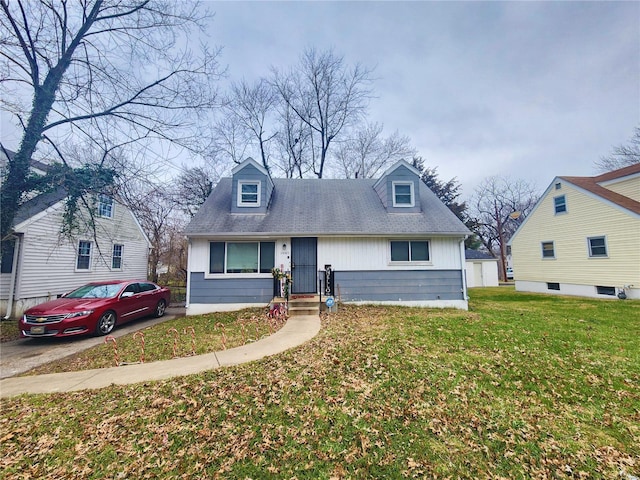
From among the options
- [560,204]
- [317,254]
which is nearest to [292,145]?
[317,254]

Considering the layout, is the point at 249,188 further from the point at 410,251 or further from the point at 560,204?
the point at 560,204

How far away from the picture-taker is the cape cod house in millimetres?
9188

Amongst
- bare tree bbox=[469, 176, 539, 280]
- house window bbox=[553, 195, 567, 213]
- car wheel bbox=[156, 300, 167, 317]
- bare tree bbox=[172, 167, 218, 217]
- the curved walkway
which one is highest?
bare tree bbox=[469, 176, 539, 280]

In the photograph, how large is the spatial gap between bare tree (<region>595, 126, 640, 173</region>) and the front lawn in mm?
26446

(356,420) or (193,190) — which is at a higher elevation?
(193,190)

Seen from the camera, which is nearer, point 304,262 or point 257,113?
point 304,262

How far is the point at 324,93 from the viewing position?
1914 centimetres

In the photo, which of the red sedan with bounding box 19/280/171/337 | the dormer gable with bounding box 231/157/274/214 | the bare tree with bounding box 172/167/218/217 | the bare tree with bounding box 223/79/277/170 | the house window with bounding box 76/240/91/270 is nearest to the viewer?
the red sedan with bounding box 19/280/171/337

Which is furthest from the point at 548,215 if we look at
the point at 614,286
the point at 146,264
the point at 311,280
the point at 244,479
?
the point at 146,264

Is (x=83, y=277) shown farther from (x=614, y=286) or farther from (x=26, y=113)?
(x=614, y=286)

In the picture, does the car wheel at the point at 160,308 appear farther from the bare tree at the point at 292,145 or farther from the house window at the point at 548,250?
the house window at the point at 548,250

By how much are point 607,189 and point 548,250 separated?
4.34m

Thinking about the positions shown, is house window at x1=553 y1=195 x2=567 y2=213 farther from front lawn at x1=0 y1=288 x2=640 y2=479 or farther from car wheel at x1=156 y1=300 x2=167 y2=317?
car wheel at x1=156 y1=300 x2=167 y2=317

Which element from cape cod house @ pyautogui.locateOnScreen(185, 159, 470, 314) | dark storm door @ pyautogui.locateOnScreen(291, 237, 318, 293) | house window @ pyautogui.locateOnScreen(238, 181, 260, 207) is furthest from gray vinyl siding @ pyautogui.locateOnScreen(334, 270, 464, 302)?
house window @ pyautogui.locateOnScreen(238, 181, 260, 207)
